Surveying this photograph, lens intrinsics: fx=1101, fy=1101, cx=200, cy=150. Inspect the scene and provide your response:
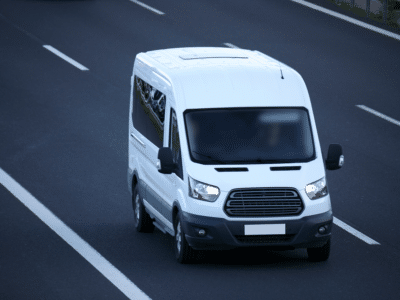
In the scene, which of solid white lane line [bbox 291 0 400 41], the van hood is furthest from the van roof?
solid white lane line [bbox 291 0 400 41]

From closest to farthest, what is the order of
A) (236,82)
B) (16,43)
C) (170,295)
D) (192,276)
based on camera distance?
(170,295) → (192,276) → (236,82) → (16,43)

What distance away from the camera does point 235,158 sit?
12648mm

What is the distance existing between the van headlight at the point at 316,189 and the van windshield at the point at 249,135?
0.36 m

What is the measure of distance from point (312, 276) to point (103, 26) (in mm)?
17692

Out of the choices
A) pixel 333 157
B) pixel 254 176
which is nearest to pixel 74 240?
pixel 254 176

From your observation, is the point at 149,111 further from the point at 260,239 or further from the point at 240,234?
the point at 260,239

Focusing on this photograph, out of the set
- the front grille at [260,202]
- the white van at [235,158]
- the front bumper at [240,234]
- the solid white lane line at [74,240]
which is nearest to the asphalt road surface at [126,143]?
the solid white lane line at [74,240]

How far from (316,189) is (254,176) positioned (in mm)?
740

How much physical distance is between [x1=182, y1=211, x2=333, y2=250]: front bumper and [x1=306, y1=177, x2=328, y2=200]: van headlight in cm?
23

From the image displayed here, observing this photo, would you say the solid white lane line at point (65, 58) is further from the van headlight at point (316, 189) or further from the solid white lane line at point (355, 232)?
the van headlight at point (316, 189)

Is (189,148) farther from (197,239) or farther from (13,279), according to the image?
(13,279)

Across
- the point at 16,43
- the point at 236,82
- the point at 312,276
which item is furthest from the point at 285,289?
the point at 16,43

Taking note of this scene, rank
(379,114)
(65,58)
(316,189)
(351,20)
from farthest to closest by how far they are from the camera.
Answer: (351,20) → (65,58) → (379,114) → (316,189)

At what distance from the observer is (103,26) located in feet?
94.7
